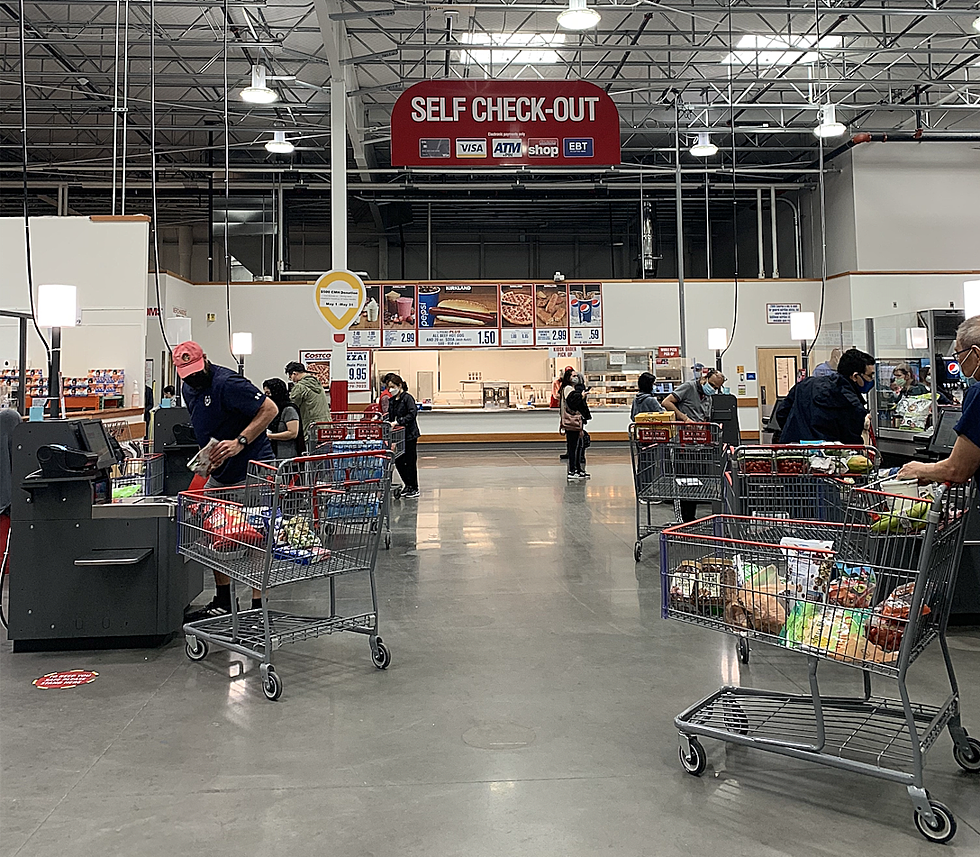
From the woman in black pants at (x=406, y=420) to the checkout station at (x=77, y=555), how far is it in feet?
16.4

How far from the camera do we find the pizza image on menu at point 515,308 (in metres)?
18.4

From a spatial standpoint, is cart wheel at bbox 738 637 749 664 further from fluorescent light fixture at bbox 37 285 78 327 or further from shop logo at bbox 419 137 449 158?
shop logo at bbox 419 137 449 158

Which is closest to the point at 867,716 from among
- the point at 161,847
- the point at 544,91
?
the point at 161,847

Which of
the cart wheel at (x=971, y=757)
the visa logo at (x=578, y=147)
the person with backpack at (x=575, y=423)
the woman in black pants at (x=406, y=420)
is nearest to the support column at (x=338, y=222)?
the woman in black pants at (x=406, y=420)

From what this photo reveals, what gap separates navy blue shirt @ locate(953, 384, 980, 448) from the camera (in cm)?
275

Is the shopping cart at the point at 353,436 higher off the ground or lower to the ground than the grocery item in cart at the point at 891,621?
higher

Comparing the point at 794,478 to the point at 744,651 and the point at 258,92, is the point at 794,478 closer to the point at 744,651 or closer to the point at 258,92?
the point at 744,651

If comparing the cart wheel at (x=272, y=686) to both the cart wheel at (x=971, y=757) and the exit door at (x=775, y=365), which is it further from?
the exit door at (x=775, y=365)

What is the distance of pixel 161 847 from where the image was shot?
2369 millimetres

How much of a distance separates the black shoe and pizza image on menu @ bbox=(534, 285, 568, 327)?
14348 mm

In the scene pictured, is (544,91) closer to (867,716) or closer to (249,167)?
(867,716)

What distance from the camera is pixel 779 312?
18.7 m

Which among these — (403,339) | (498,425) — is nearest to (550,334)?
(498,425)

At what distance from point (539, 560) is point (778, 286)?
14.4m
